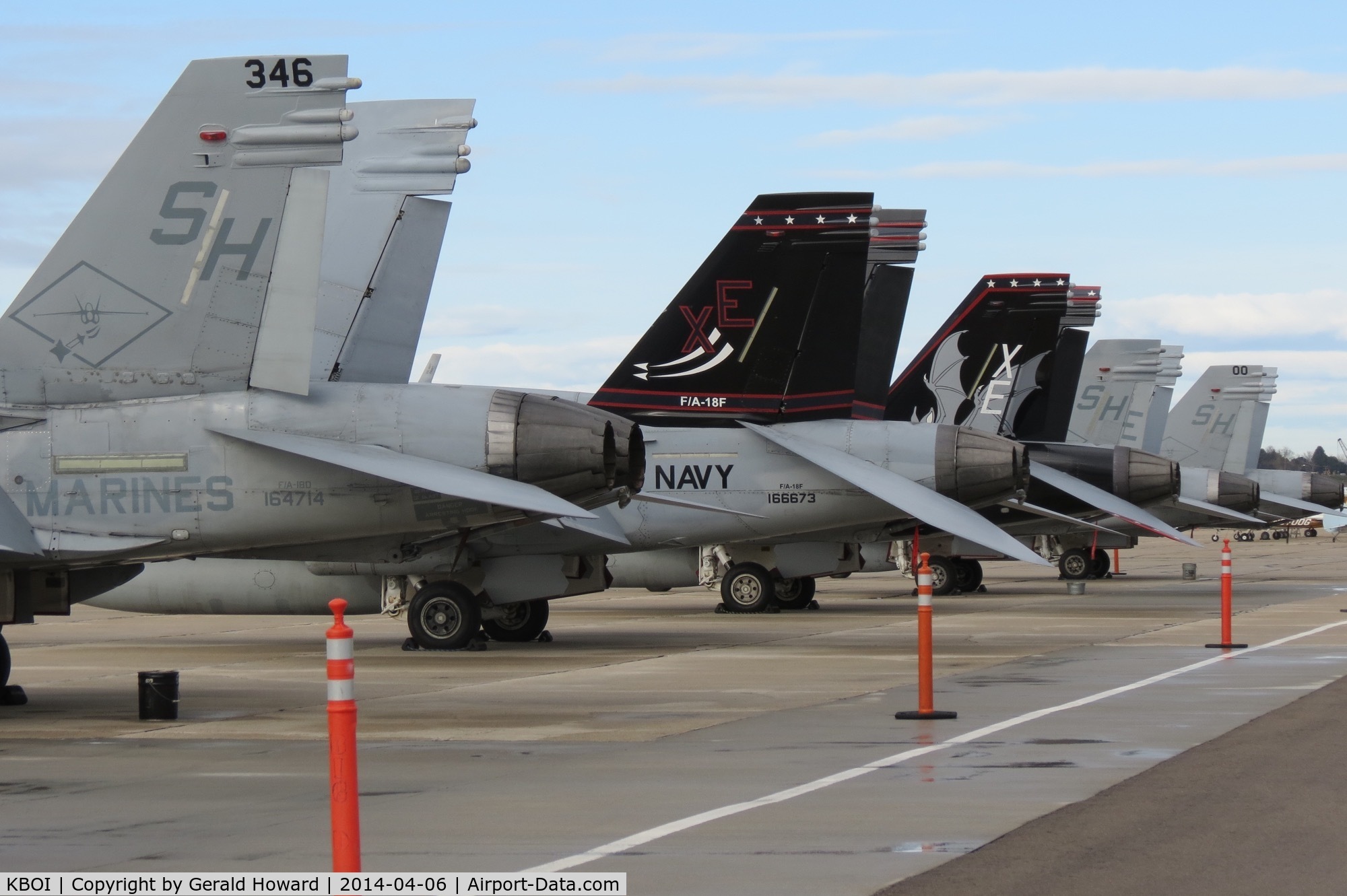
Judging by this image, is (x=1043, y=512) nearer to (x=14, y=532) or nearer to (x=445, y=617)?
(x=445, y=617)

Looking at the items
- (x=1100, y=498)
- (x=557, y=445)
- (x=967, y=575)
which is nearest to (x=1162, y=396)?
(x=967, y=575)

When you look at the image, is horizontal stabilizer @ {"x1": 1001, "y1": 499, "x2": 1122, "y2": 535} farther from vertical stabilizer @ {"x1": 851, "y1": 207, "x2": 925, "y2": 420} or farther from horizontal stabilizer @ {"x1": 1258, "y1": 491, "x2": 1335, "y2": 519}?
horizontal stabilizer @ {"x1": 1258, "y1": 491, "x2": 1335, "y2": 519}

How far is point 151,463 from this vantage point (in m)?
12.4

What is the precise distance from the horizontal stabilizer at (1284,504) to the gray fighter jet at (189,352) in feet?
142

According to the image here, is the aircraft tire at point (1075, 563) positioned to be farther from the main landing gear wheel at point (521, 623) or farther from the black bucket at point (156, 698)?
the black bucket at point (156, 698)

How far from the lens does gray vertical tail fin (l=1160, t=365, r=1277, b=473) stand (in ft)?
170

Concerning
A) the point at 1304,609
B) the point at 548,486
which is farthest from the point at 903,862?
the point at 1304,609

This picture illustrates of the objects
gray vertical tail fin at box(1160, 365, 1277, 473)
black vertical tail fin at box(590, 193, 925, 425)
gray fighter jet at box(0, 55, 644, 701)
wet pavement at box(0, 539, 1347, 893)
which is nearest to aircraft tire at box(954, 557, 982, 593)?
wet pavement at box(0, 539, 1347, 893)

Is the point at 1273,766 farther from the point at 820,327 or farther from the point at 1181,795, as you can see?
the point at 820,327

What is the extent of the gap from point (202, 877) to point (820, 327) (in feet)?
48.2

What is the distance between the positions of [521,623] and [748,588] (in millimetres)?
6852

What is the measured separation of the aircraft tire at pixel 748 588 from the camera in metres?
26.4

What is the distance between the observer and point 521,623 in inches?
800

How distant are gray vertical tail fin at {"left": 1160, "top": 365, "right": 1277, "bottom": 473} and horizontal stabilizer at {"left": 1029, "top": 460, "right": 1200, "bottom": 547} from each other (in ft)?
72.7
